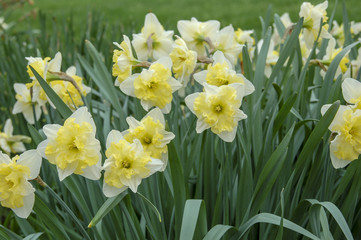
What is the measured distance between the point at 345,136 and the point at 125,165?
0.60 m

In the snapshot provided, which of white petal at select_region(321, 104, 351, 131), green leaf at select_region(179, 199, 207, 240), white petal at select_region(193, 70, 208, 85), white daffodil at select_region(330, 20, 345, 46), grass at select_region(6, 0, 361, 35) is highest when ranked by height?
white petal at select_region(193, 70, 208, 85)

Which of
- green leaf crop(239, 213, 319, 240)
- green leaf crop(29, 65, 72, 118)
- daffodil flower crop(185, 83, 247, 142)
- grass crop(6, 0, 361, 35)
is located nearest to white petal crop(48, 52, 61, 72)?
green leaf crop(29, 65, 72, 118)

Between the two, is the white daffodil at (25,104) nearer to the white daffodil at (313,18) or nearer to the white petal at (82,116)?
the white petal at (82,116)

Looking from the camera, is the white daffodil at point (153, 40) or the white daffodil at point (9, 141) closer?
the white daffodil at point (153, 40)

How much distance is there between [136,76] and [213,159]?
0.42 metres

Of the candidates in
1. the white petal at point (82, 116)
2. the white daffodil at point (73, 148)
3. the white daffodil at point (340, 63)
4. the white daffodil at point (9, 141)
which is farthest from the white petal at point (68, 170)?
the white daffodil at point (340, 63)

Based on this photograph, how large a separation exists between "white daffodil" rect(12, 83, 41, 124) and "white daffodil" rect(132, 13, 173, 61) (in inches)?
18.9

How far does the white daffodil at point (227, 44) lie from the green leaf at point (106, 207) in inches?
29.6

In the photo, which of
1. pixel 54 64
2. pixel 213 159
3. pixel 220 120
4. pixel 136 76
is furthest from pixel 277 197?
pixel 54 64

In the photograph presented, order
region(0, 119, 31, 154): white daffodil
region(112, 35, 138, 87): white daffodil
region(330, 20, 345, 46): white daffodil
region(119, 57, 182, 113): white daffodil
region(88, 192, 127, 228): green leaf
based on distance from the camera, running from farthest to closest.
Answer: region(330, 20, 345, 46): white daffodil → region(0, 119, 31, 154): white daffodil → region(112, 35, 138, 87): white daffodil → region(119, 57, 182, 113): white daffodil → region(88, 192, 127, 228): green leaf

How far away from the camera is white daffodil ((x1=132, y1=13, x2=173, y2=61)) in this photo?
5.74ft

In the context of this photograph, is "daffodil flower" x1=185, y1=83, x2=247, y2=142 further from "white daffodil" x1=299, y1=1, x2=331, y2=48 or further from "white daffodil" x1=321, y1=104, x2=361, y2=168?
"white daffodil" x1=299, y1=1, x2=331, y2=48

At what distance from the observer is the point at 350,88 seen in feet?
4.36

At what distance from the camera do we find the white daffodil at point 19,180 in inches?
44.7
